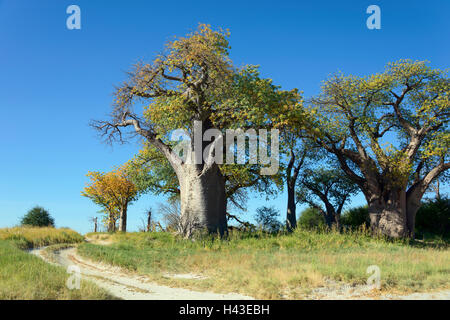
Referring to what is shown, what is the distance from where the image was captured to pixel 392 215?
67.5 feet

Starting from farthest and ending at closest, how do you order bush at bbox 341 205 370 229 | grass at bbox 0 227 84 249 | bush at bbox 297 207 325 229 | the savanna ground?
bush at bbox 297 207 325 229 < bush at bbox 341 205 370 229 < grass at bbox 0 227 84 249 < the savanna ground

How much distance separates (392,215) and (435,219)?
9.96m

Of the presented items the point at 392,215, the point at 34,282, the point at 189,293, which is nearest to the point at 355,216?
the point at 392,215

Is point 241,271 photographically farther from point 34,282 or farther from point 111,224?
point 111,224

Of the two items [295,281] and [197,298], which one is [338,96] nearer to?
[295,281]

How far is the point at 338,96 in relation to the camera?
21.1 meters

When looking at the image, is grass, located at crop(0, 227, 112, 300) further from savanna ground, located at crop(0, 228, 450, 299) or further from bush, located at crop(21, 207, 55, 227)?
bush, located at crop(21, 207, 55, 227)

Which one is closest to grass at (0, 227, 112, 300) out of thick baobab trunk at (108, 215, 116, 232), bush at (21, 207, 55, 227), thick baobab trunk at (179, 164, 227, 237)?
thick baobab trunk at (179, 164, 227, 237)

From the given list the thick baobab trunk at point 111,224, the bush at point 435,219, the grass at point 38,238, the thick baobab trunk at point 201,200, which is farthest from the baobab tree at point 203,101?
the bush at point 435,219

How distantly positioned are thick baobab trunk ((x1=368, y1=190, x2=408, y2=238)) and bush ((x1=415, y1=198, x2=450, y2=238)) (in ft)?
27.7

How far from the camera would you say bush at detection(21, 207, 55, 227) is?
27578 mm

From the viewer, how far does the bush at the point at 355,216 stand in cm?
2874

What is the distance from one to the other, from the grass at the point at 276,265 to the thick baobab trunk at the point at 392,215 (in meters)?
5.67

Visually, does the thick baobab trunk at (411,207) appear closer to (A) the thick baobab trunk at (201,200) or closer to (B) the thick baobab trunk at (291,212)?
(B) the thick baobab trunk at (291,212)
